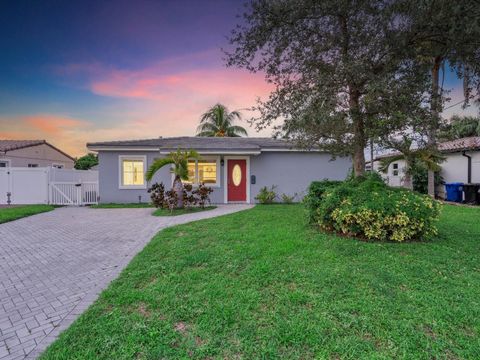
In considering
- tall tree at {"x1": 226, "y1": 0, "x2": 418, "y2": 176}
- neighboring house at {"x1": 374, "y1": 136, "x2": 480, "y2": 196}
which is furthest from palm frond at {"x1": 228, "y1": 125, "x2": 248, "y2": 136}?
tall tree at {"x1": 226, "y1": 0, "x2": 418, "y2": 176}

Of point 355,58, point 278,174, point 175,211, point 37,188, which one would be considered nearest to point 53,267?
point 175,211

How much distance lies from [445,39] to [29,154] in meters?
25.6

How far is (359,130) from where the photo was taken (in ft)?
21.6

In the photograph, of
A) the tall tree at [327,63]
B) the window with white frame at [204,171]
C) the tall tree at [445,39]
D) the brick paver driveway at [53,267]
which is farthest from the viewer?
the window with white frame at [204,171]

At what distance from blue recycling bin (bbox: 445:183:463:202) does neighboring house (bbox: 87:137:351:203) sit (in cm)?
572

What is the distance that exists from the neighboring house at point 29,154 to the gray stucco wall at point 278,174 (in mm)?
10568

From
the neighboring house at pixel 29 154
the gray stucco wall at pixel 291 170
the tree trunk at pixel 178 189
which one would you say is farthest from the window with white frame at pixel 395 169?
the neighboring house at pixel 29 154

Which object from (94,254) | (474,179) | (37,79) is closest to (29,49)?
(37,79)

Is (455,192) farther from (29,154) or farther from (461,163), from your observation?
(29,154)

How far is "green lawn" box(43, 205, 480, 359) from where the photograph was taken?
220 cm

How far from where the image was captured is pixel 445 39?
18.7 feet

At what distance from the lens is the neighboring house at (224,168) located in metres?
12.4

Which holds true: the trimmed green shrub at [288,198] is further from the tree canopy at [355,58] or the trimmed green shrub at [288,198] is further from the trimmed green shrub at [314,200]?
→ the tree canopy at [355,58]

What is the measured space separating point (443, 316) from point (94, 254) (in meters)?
5.95
